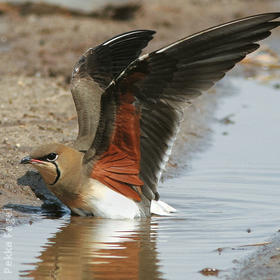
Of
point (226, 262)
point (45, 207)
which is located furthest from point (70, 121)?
point (226, 262)

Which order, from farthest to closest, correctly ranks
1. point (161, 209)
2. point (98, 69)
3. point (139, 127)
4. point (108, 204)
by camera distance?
point (98, 69)
point (161, 209)
point (108, 204)
point (139, 127)

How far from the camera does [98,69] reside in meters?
8.47

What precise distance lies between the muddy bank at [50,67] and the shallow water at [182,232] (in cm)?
74

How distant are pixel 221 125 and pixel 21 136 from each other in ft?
10.7

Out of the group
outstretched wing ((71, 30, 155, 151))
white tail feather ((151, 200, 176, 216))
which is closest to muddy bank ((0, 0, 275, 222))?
outstretched wing ((71, 30, 155, 151))

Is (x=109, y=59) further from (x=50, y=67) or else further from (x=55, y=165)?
(x=50, y=67)

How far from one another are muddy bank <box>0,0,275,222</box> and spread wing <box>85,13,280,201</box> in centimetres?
106

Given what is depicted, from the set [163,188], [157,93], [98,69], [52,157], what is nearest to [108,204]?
[52,157]

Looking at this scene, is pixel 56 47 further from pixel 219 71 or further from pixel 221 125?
pixel 219 71

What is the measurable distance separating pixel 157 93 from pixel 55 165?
109 cm

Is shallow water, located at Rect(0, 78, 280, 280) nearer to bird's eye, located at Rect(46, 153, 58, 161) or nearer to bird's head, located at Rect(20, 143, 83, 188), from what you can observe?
bird's head, located at Rect(20, 143, 83, 188)

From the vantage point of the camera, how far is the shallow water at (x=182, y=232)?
582 centimetres

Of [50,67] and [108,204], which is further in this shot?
[50,67]

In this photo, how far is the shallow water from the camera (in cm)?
582
